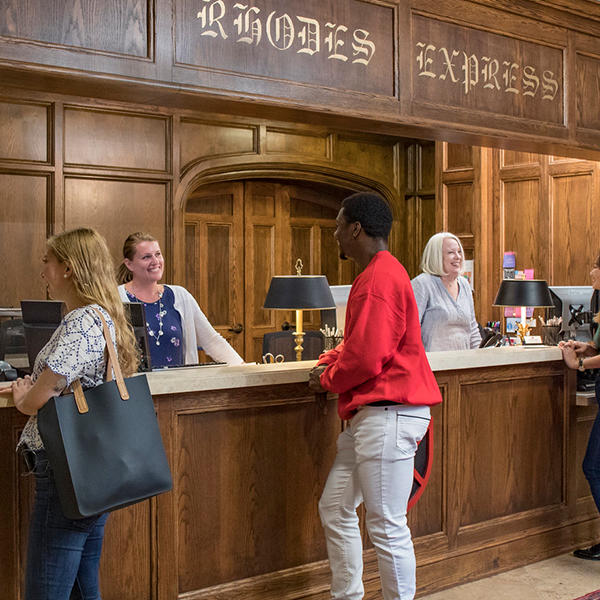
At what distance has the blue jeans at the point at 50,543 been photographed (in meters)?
2.24

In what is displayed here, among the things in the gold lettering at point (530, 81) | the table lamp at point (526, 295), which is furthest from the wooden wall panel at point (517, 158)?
the gold lettering at point (530, 81)

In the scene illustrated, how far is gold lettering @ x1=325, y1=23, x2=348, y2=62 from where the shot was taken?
349 cm

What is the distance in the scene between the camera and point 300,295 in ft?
14.2

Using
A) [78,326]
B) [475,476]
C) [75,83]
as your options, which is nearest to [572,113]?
[475,476]

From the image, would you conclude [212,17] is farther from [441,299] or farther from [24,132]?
[24,132]

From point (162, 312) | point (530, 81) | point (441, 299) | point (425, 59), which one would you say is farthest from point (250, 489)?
point (530, 81)

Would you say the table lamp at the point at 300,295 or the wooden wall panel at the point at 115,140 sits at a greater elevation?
the wooden wall panel at the point at 115,140

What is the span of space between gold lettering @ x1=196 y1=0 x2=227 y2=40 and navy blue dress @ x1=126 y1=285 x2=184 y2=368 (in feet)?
4.30

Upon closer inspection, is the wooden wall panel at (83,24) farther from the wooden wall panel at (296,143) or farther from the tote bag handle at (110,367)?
the wooden wall panel at (296,143)

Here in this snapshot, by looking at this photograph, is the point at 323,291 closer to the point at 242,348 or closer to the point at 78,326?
the point at 78,326

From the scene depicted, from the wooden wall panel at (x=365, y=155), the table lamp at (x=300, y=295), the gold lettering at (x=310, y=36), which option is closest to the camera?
the gold lettering at (x=310, y=36)

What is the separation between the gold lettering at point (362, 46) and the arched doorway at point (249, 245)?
3.44 m

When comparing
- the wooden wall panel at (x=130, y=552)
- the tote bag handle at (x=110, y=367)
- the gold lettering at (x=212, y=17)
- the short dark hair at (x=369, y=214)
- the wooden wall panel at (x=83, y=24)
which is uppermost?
the gold lettering at (x=212, y=17)

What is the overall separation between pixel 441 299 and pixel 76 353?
8.25 ft
